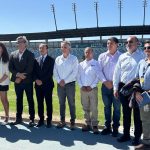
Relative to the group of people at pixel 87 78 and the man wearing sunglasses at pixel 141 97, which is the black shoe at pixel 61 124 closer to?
the group of people at pixel 87 78

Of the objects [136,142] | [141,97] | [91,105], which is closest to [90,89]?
[91,105]

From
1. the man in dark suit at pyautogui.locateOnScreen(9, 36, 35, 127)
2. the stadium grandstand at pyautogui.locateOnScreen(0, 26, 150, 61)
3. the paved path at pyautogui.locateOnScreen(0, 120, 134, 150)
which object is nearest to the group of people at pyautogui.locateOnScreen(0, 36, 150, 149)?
the man in dark suit at pyautogui.locateOnScreen(9, 36, 35, 127)

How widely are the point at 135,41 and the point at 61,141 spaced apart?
251 cm

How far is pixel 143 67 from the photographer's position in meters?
6.34

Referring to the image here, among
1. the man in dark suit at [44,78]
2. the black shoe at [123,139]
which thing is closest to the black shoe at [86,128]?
the man in dark suit at [44,78]

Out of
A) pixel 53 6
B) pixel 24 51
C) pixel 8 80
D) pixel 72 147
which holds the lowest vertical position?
pixel 72 147

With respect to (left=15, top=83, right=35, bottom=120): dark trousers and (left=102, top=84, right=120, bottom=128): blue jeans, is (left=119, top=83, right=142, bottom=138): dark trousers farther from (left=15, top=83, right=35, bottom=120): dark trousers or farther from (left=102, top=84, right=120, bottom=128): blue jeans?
(left=15, top=83, right=35, bottom=120): dark trousers

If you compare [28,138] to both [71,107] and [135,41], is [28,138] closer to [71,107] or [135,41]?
[71,107]

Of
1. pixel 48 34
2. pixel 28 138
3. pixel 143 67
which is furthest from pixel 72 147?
pixel 48 34

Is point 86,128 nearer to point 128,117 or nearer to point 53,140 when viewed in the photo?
point 53,140

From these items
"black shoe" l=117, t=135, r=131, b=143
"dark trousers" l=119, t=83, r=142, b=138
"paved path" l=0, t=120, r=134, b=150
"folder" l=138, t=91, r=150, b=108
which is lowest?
"paved path" l=0, t=120, r=134, b=150

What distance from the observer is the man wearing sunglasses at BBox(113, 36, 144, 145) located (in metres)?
6.86

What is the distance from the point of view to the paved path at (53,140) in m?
6.93

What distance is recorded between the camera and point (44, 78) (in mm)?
8438
